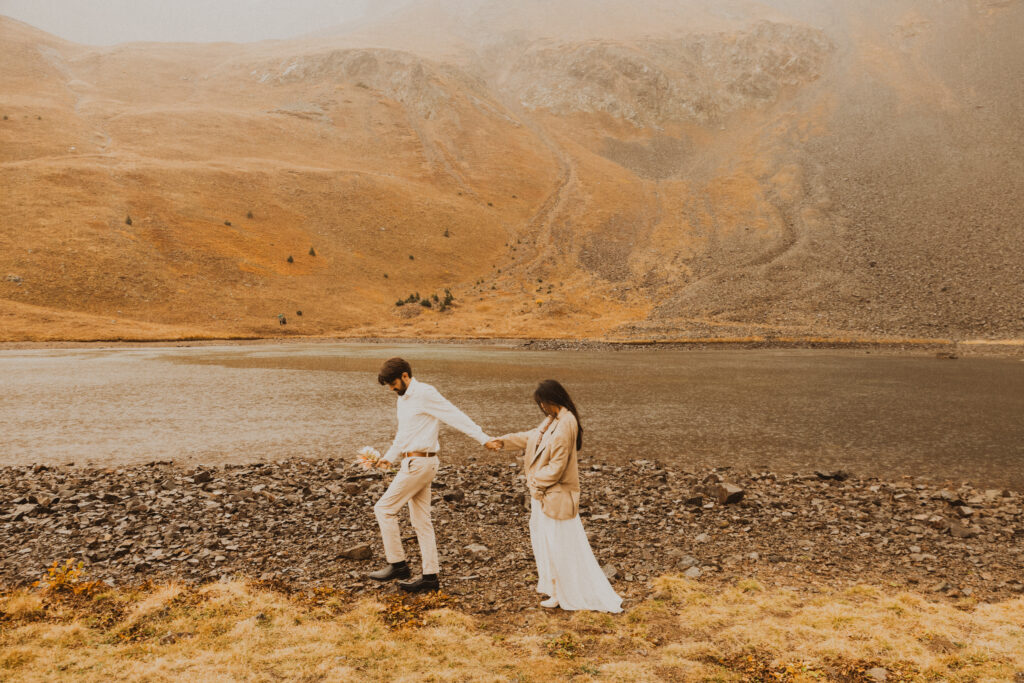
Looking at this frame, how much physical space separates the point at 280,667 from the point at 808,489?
392 inches

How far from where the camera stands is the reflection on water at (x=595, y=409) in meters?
15.0

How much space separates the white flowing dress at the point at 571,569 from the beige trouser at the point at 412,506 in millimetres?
1407

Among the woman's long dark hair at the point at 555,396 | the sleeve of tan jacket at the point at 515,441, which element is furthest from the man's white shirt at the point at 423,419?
the woman's long dark hair at the point at 555,396

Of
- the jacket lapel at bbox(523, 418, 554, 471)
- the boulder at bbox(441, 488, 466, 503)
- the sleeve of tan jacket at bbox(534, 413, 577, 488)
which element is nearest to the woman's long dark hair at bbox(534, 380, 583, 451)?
the sleeve of tan jacket at bbox(534, 413, 577, 488)

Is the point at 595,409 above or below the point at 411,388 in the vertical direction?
below

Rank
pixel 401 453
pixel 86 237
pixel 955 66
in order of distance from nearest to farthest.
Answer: pixel 401 453
pixel 86 237
pixel 955 66

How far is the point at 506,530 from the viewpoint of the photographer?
9.56 meters

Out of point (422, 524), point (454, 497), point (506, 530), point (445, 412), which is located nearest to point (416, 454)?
point (445, 412)

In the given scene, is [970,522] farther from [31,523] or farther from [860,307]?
[860,307]

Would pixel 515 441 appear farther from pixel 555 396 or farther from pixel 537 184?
pixel 537 184

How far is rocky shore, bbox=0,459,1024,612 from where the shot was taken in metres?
7.99

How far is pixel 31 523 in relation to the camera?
9398mm

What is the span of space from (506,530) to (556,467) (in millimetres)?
3293

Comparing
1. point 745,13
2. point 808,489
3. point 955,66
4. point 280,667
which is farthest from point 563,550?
point 745,13
